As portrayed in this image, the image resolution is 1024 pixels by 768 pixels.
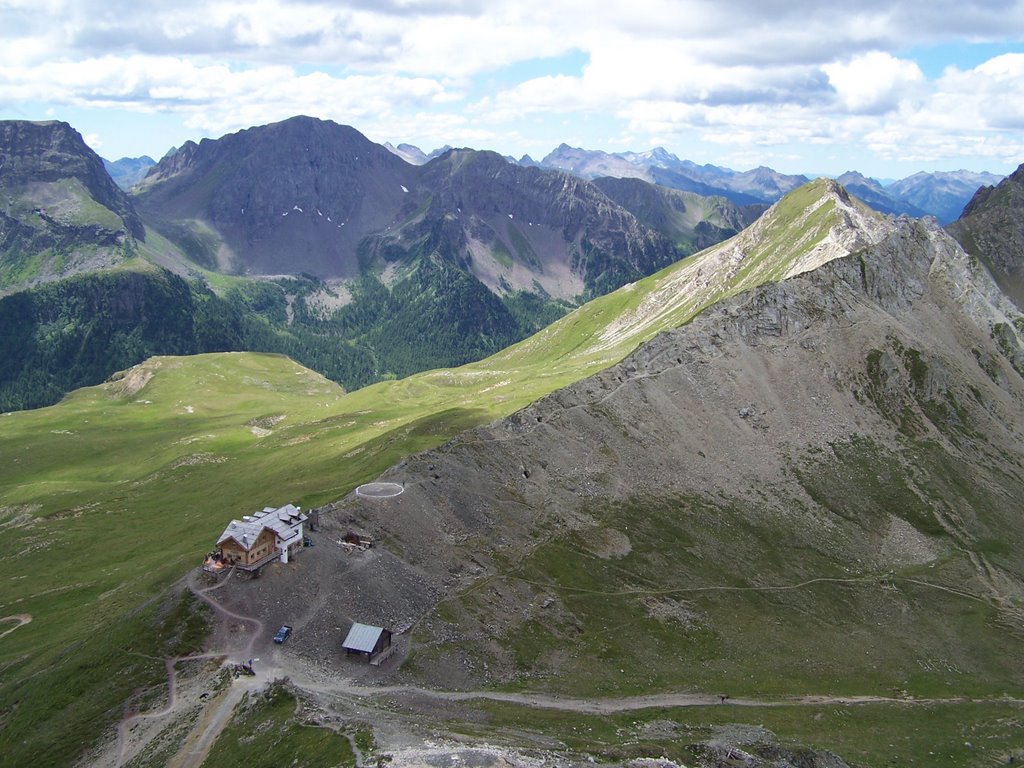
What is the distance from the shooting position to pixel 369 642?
7400 cm

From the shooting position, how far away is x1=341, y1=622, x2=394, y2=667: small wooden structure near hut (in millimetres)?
73625

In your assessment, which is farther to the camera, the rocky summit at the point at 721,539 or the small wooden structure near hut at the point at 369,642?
the rocky summit at the point at 721,539

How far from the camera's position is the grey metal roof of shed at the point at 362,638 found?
2896 inches

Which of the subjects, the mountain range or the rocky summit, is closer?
the mountain range

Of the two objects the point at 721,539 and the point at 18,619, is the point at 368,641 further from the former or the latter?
the point at 18,619

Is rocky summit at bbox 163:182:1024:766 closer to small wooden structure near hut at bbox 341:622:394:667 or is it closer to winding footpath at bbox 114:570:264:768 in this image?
small wooden structure near hut at bbox 341:622:394:667

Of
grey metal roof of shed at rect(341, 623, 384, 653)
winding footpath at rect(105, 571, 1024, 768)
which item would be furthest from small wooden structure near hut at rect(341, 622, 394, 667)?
Result: winding footpath at rect(105, 571, 1024, 768)

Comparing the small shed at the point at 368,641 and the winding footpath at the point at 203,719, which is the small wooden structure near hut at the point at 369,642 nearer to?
the small shed at the point at 368,641

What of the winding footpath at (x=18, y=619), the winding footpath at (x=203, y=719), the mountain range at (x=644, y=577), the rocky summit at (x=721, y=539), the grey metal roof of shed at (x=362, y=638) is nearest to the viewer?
the winding footpath at (x=203, y=719)

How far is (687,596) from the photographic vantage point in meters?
98.4

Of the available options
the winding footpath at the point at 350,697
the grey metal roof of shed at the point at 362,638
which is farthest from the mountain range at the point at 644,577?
the grey metal roof of shed at the point at 362,638

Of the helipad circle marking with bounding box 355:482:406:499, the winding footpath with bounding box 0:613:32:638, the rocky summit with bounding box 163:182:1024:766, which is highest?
the helipad circle marking with bounding box 355:482:406:499

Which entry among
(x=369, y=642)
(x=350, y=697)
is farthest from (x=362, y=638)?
(x=350, y=697)

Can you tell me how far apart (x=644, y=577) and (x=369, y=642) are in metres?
40.4
